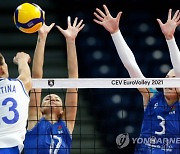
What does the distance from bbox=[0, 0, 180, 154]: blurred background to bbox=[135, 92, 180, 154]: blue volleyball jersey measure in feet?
11.3

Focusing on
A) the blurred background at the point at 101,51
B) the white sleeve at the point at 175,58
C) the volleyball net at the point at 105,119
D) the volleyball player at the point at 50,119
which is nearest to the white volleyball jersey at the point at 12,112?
the volleyball player at the point at 50,119

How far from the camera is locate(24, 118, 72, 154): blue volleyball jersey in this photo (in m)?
5.82

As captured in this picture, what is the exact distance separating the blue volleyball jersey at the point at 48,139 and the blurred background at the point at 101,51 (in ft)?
11.2

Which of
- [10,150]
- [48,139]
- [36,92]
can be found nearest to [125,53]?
[36,92]

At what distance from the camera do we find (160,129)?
229 inches

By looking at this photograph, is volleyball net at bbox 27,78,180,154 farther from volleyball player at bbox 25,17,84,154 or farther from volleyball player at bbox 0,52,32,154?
volleyball player at bbox 0,52,32,154

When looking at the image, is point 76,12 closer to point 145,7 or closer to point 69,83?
point 145,7

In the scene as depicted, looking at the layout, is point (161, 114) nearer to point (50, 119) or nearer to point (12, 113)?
point (50, 119)

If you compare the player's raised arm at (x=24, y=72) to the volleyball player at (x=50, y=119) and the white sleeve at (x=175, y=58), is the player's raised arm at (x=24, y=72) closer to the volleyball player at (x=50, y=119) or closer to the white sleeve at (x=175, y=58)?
the volleyball player at (x=50, y=119)

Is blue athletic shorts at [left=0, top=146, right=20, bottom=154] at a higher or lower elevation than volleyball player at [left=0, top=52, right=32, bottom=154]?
lower

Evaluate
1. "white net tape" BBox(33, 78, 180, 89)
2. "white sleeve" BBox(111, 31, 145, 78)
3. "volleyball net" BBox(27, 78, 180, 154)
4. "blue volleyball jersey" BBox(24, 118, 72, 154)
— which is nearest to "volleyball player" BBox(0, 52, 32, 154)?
"white net tape" BBox(33, 78, 180, 89)

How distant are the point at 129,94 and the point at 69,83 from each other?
409 centimetres

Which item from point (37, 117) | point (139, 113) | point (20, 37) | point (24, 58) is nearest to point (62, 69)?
point (20, 37)

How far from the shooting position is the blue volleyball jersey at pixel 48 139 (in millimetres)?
5816
